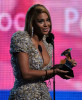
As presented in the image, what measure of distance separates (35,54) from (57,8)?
252cm

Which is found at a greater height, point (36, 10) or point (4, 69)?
point (36, 10)

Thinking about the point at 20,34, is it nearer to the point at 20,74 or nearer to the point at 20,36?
the point at 20,36

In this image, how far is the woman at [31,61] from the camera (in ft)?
6.50

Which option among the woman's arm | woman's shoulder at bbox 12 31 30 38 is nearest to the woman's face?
woman's shoulder at bbox 12 31 30 38

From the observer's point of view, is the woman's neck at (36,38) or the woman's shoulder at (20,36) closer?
the woman's shoulder at (20,36)

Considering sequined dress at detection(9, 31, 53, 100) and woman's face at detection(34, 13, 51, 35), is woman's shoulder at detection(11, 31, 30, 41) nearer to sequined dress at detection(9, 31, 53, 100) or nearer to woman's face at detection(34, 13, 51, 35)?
sequined dress at detection(9, 31, 53, 100)

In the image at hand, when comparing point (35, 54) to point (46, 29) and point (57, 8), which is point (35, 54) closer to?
point (46, 29)

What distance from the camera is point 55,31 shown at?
14.6 feet

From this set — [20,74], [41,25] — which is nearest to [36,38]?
[41,25]

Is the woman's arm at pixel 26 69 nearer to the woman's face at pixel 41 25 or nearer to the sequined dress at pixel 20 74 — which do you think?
the sequined dress at pixel 20 74

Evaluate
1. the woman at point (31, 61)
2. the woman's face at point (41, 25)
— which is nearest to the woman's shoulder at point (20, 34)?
the woman at point (31, 61)

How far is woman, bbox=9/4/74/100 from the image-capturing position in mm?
1980

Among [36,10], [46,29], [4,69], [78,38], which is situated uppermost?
[36,10]

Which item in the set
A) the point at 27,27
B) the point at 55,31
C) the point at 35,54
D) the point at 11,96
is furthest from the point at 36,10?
the point at 55,31
